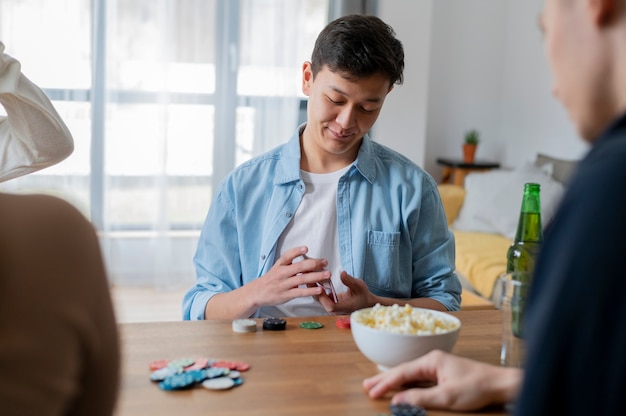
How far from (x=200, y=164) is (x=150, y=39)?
2.90 ft

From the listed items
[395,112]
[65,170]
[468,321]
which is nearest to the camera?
[468,321]

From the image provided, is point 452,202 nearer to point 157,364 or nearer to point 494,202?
point 494,202

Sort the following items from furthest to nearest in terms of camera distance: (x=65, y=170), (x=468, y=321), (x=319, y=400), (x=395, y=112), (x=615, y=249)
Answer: (x=395, y=112), (x=65, y=170), (x=468, y=321), (x=319, y=400), (x=615, y=249)

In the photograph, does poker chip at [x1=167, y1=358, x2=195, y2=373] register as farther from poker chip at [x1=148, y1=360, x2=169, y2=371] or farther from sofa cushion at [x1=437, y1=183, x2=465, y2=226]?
sofa cushion at [x1=437, y1=183, x2=465, y2=226]

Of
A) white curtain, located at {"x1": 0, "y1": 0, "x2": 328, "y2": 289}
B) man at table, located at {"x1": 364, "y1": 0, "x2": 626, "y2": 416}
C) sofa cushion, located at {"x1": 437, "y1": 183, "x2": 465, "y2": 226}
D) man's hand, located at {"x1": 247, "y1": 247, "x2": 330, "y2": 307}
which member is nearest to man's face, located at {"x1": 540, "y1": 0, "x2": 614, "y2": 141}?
man at table, located at {"x1": 364, "y1": 0, "x2": 626, "y2": 416}

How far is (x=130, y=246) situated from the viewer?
5090 millimetres

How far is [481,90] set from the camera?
5883mm

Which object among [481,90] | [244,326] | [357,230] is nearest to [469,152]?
[481,90]

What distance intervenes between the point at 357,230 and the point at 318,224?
10 cm

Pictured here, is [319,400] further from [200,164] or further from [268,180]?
[200,164]

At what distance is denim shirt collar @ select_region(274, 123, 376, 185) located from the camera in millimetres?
1927

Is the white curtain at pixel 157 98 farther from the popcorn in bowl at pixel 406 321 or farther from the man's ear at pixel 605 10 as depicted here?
the man's ear at pixel 605 10

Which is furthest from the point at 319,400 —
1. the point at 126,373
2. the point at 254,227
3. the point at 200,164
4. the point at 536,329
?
the point at 200,164

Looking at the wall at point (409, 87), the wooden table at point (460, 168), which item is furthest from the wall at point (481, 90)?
the wooden table at point (460, 168)
